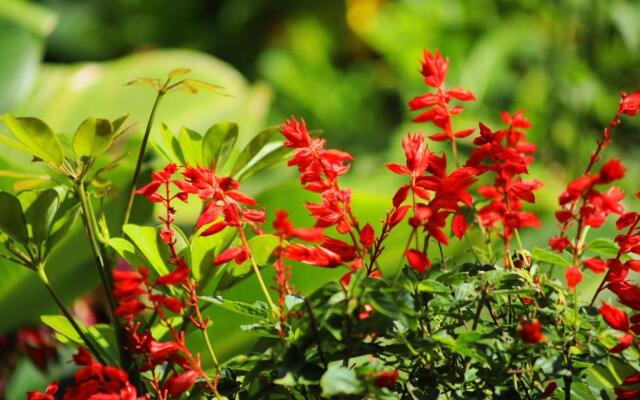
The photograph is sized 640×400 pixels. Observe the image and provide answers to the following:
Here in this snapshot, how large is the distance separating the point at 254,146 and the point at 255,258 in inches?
3.5

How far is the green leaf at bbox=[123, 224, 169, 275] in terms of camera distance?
0.59 m

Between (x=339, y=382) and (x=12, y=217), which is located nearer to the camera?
(x=339, y=382)

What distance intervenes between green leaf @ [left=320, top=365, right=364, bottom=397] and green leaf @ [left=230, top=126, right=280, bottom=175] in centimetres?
21

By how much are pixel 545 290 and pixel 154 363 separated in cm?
28

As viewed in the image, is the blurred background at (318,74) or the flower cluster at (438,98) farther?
the blurred background at (318,74)

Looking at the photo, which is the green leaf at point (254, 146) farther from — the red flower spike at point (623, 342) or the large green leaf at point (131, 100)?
the large green leaf at point (131, 100)

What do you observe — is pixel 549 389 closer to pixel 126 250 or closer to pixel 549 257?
pixel 549 257

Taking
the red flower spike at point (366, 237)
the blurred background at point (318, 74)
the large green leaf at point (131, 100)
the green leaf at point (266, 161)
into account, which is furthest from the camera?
the large green leaf at point (131, 100)

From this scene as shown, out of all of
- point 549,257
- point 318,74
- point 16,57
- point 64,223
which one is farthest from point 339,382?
point 318,74

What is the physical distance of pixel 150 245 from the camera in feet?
2.00

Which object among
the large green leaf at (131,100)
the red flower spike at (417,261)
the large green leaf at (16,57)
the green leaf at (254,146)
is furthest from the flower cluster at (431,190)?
the large green leaf at (16,57)

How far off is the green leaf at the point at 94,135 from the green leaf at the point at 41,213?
50mm

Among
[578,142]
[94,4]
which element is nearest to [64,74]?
[578,142]

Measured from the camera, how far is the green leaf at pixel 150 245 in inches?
23.4
